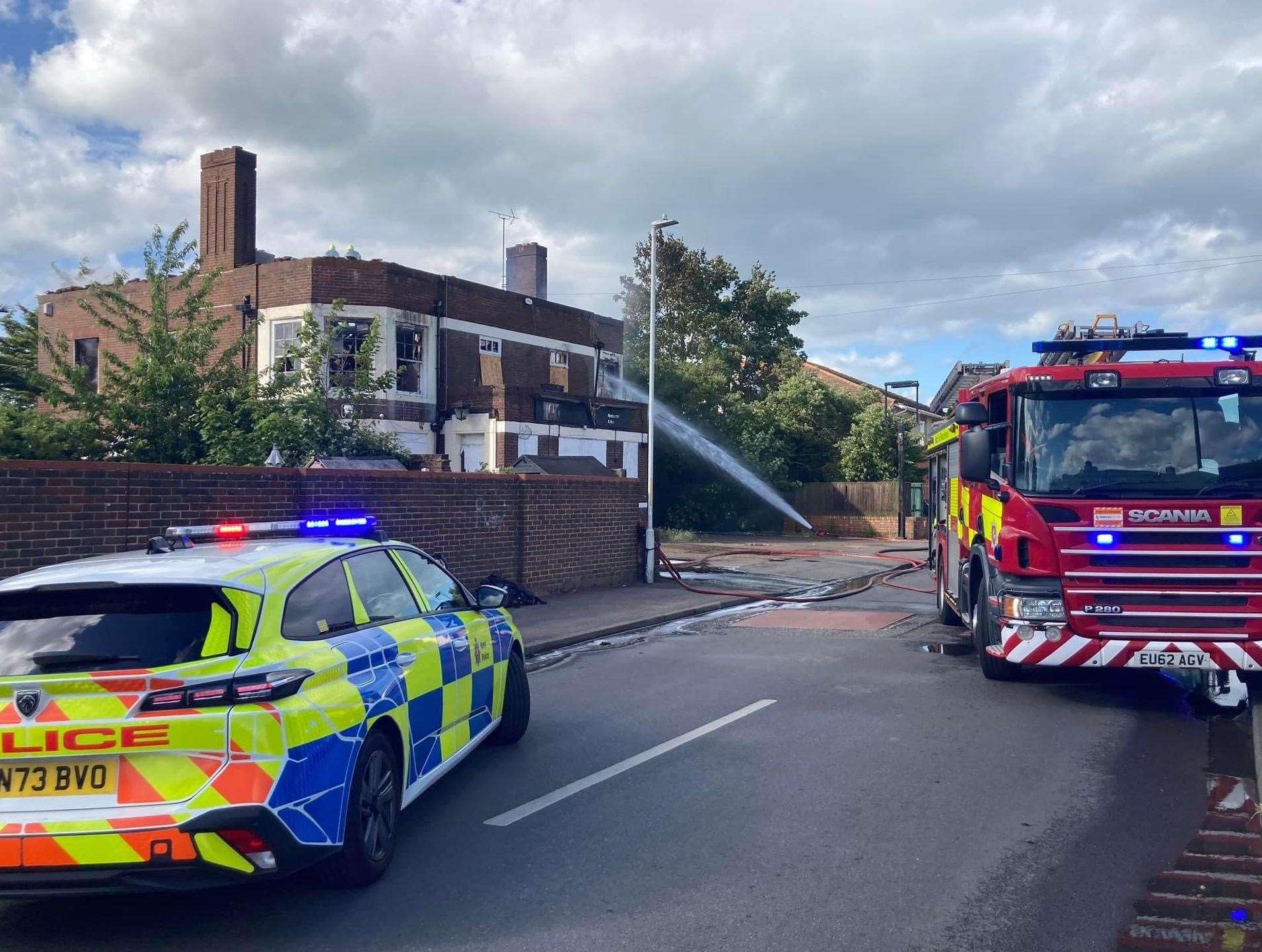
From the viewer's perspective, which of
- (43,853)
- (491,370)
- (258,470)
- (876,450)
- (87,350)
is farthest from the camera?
(876,450)

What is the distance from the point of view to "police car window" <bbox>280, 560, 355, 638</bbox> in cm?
464

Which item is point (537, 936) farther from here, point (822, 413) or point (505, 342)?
point (822, 413)

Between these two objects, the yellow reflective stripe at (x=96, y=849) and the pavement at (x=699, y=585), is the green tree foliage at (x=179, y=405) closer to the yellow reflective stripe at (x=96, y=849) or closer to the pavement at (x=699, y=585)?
the pavement at (x=699, y=585)

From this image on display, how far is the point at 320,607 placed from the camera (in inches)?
194

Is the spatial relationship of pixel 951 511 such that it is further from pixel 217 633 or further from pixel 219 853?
pixel 219 853

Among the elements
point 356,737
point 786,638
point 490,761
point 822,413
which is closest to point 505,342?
point 822,413

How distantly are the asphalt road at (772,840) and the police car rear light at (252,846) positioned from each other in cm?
37

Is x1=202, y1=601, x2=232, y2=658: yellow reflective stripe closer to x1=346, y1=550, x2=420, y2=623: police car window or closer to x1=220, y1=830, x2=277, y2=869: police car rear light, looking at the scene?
x1=220, y1=830, x2=277, y2=869: police car rear light

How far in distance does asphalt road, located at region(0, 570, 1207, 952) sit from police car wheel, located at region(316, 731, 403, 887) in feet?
0.34

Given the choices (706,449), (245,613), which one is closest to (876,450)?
(706,449)

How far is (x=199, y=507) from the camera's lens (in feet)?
36.7

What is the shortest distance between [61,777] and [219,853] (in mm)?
643

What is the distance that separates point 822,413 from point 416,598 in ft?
132

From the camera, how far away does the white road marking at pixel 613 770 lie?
582cm
